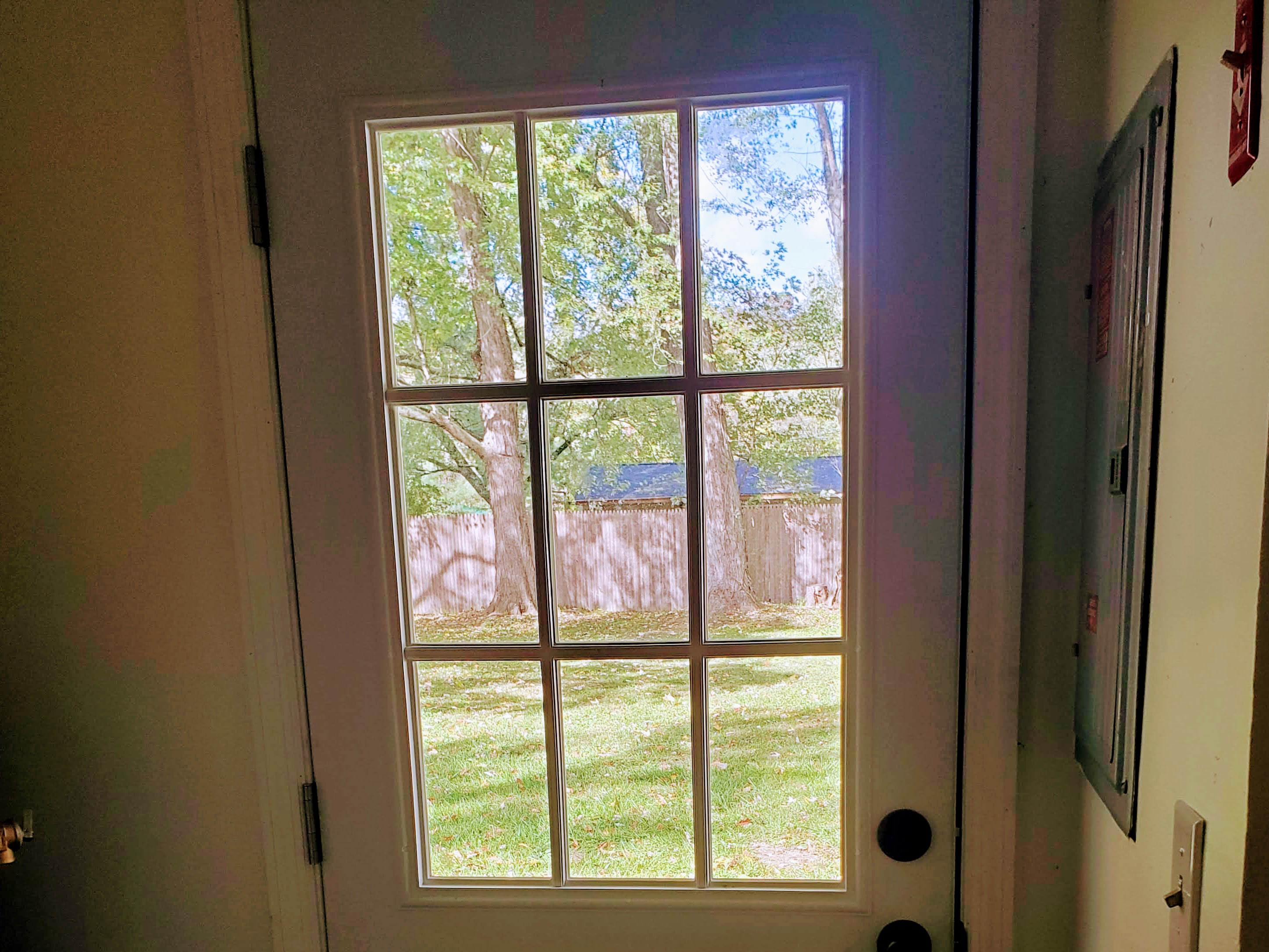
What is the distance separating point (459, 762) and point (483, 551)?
0.28 meters

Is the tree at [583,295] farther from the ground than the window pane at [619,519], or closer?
farther from the ground

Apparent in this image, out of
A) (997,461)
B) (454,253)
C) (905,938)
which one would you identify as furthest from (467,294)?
(905,938)

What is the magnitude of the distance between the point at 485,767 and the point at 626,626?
260mm

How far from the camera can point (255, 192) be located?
0.76 m

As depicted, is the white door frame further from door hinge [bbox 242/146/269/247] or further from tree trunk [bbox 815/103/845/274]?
tree trunk [bbox 815/103/845/274]

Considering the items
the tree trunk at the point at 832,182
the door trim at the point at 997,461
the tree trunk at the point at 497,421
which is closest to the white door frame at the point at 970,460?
the door trim at the point at 997,461

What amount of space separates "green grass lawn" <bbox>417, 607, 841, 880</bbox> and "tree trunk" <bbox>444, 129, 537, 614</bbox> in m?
0.11

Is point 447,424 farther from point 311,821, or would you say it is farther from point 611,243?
point 311,821

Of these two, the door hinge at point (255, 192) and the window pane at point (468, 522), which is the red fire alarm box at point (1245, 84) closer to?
the window pane at point (468, 522)

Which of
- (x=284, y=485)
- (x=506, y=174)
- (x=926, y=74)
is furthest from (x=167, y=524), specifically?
(x=926, y=74)

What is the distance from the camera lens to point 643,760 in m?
0.81

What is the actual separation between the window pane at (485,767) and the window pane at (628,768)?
41 millimetres

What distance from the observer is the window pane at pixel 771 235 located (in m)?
0.74

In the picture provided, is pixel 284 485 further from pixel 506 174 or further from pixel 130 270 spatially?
pixel 506 174
